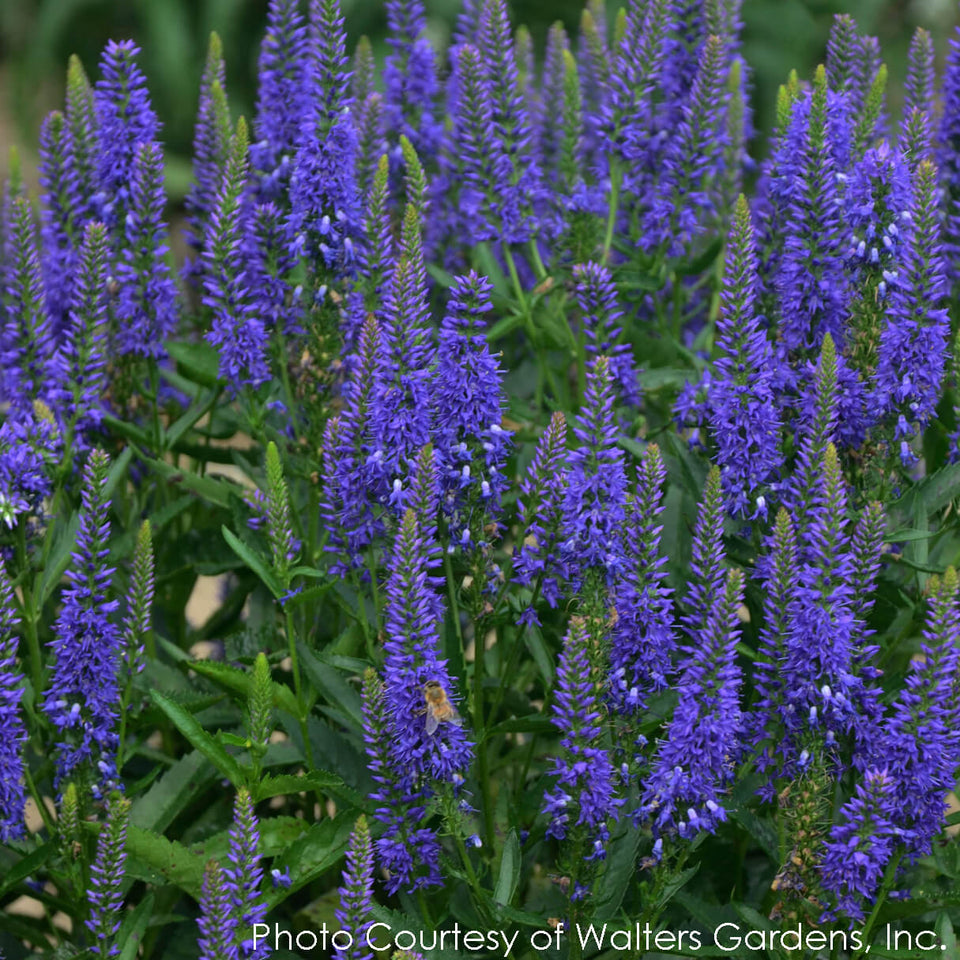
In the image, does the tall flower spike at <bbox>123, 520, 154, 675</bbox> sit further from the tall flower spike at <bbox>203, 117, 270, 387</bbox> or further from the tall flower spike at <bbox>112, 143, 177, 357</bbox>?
the tall flower spike at <bbox>112, 143, 177, 357</bbox>

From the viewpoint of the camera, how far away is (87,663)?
114 inches

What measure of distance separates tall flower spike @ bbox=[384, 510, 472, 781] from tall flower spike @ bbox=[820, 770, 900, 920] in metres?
0.66

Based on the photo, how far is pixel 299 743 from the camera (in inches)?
121

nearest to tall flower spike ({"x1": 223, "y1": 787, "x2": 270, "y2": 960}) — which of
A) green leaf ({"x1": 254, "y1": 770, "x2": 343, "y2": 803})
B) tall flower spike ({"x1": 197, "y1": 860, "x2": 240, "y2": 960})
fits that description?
tall flower spike ({"x1": 197, "y1": 860, "x2": 240, "y2": 960})

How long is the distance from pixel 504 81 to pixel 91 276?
44.8 inches

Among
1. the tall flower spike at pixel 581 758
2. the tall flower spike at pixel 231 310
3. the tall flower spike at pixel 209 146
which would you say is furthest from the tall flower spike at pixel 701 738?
the tall flower spike at pixel 209 146

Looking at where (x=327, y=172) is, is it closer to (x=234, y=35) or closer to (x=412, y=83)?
(x=412, y=83)

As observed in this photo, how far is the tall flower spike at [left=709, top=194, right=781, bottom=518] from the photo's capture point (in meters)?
2.85

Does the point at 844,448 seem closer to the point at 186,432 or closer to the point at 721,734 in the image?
the point at 721,734

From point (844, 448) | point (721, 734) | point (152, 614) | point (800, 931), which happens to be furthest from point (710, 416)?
point (152, 614)

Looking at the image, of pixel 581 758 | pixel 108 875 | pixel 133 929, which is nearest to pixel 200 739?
pixel 108 875

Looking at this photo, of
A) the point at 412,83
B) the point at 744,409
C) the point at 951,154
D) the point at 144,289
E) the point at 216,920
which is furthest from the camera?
the point at 412,83

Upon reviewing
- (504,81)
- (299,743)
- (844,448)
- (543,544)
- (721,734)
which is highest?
(504,81)

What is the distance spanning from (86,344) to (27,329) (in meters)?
0.15
